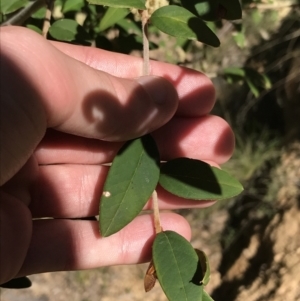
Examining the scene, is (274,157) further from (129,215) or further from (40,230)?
(129,215)

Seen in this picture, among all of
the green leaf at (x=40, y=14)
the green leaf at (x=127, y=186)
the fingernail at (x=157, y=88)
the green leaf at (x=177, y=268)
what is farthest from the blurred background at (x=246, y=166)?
the green leaf at (x=177, y=268)

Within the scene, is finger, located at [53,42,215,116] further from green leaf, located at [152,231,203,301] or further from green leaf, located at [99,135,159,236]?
green leaf, located at [152,231,203,301]

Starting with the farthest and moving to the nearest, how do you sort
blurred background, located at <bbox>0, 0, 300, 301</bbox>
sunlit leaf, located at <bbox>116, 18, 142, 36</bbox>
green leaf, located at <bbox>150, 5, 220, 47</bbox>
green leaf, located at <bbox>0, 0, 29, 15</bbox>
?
blurred background, located at <bbox>0, 0, 300, 301</bbox> → sunlit leaf, located at <bbox>116, 18, 142, 36</bbox> → green leaf, located at <bbox>0, 0, 29, 15</bbox> → green leaf, located at <bbox>150, 5, 220, 47</bbox>

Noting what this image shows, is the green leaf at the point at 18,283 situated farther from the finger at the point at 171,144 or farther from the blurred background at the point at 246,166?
the blurred background at the point at 246,166

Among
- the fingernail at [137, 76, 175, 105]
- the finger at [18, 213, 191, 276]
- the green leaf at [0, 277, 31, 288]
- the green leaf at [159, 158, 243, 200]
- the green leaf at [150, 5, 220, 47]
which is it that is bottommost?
the green leaf at [0, 277, 31, 288]

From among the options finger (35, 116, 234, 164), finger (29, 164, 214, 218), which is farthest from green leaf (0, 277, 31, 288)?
finger (35, 116, 234, 164)

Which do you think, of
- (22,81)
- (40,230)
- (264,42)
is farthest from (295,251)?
(264,42)
